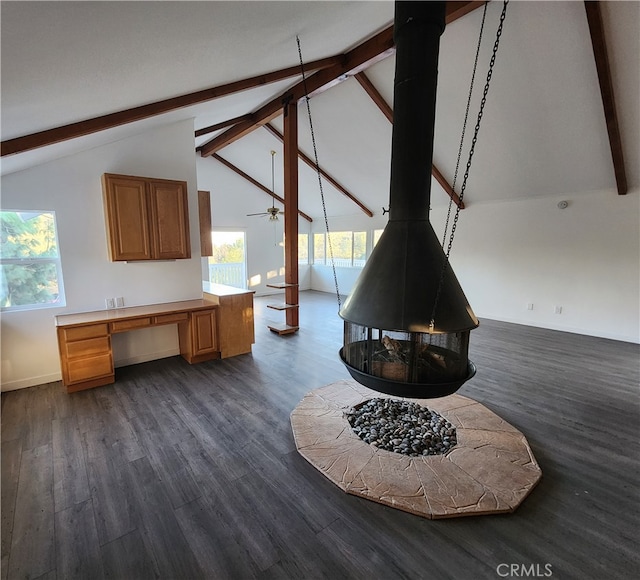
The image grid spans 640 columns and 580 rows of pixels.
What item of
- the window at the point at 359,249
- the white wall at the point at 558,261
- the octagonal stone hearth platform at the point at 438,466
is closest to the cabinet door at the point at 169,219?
the octagonal stone hearth platform at the point at 438,466

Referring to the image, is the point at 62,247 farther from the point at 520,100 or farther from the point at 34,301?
the point at 520,100

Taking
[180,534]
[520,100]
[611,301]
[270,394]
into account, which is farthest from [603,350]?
[180,534]

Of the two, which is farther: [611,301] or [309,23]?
[611,301]

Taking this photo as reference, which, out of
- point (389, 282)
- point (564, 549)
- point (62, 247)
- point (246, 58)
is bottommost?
point (564, 549)

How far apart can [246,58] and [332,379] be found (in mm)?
3195

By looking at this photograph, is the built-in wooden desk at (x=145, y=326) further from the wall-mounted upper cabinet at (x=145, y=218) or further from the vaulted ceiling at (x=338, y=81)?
the vaulted ceiling at (x=338, y=81)

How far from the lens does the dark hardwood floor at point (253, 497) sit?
5.11 ft

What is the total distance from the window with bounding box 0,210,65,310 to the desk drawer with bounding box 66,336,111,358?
2.08 feet

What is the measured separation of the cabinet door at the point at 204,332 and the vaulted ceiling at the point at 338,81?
2.19m

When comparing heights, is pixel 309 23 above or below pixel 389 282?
above

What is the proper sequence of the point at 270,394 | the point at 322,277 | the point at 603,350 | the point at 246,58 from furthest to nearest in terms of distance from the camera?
the point at 322,277
the point at 603,350
the point at 270,394
the point at 246,58

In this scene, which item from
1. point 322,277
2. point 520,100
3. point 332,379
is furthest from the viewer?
point 322,277

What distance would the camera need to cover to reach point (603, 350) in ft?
14.9

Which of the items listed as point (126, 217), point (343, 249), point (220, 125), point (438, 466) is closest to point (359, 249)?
point (343, 249)
